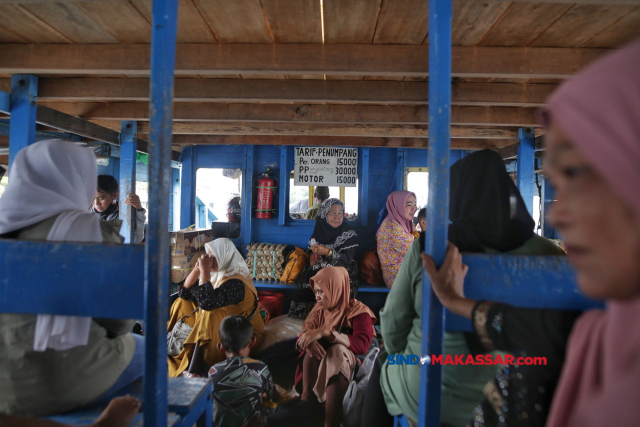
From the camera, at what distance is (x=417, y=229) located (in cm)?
585

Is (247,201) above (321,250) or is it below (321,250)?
above

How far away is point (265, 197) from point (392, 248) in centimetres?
249

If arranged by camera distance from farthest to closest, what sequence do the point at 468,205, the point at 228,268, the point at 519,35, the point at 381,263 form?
the point at 381,263 → the point at 228,268 → the point at 519,35 → the point at 468,205

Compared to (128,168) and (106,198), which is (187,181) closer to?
(128,168)

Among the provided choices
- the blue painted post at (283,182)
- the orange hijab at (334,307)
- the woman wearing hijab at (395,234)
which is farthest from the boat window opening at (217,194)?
the orange hijab at (334,307)

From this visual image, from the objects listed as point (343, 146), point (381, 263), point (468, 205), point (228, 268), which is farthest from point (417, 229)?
point (468, 205)

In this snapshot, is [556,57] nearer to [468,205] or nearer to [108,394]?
[468,205]

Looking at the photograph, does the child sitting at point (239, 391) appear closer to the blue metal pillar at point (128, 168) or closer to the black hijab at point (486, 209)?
the black hijab at point (486, 209)

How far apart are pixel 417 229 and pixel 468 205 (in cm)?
435

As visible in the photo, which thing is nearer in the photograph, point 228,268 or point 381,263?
point 228,268

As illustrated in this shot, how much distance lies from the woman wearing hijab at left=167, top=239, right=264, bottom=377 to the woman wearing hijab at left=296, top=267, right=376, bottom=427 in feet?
2.58

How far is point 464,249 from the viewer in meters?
1.39

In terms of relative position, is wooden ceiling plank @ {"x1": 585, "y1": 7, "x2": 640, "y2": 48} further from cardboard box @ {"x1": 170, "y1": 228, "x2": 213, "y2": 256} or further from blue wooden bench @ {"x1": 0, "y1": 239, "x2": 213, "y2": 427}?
cardboard box @ {"x1": 170, "y1": 228, "x2": 213, "y2": 256}

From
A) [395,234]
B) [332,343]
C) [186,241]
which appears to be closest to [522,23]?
[332,343]
